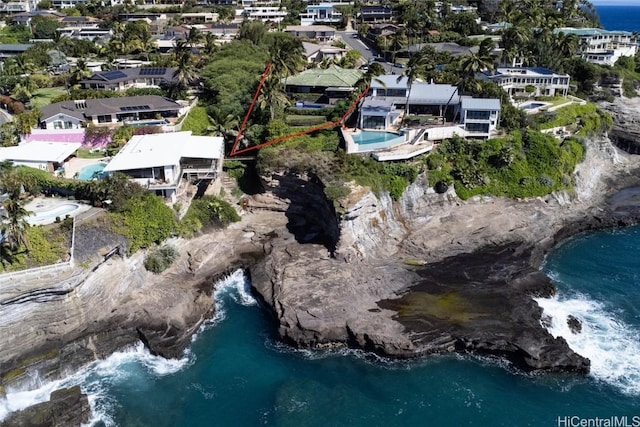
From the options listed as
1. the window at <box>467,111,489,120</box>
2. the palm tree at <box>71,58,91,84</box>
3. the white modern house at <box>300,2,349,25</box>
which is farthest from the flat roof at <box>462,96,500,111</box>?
the white modern house at <box>300,2,349,25</box>

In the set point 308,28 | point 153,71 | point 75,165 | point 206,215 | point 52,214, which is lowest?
point 206,215

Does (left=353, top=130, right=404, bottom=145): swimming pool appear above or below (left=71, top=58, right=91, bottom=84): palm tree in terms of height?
below

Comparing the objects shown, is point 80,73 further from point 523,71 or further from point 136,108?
point 523,71

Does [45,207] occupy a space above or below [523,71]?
below

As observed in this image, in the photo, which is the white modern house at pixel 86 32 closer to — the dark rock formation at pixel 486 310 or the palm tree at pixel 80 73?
the palm tree at pixel 80 73

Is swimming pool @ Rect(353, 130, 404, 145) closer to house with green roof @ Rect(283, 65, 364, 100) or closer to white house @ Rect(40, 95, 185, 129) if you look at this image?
house with green roof @ Rect(283, 65, 364, 100)

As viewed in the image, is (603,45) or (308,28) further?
(308,28)

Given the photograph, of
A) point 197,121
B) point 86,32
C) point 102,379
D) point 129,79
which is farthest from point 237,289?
point 86,32

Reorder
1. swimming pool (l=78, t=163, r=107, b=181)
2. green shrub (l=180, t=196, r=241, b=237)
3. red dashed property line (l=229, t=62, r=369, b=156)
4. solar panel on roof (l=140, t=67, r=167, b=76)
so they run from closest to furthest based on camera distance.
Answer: swimming pool (l=78, t=163, r=107, b=181) < green shrub (l=180, t=196, r=241, b=237) < red dashed property line (l=229, t=62, r=369, b=156) < solar panel on roof (l=140, t=67, r=167, b=76)
